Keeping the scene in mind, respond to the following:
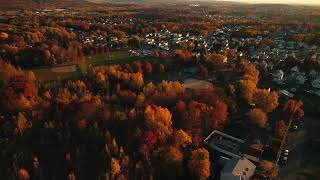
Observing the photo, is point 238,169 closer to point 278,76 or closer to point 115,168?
point 115,168

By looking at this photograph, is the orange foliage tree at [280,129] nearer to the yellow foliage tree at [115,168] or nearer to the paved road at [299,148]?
the paved road at [299,148]

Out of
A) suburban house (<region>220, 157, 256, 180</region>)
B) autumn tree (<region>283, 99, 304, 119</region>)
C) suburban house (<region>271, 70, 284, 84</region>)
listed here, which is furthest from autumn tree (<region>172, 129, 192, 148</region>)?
suburban house (<region>271, 70, 284, 84</region>)

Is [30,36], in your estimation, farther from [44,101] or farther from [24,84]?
[44,101]

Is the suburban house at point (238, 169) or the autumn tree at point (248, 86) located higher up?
the autumn tree at point (248, 86)

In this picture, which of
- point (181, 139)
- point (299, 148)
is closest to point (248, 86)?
point (299, 148)

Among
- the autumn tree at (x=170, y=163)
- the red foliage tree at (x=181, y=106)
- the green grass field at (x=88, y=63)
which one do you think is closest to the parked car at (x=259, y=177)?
the autumn tree at (x=170, y=163)
